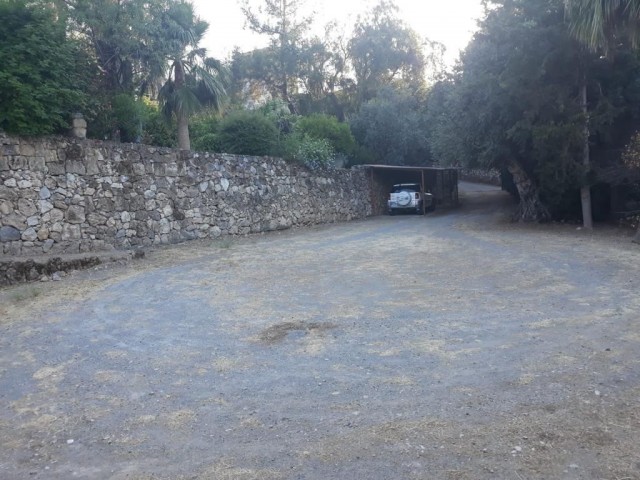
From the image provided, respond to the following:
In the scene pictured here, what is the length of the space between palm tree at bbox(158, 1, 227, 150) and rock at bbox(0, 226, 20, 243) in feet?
26.1

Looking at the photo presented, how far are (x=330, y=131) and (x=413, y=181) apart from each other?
811 centimetres

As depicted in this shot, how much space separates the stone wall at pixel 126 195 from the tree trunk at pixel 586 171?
36.6 feet

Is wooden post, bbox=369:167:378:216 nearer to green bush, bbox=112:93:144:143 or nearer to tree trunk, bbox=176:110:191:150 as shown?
tree trunk, bbox=176:110:191:150

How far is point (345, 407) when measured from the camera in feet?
16.7

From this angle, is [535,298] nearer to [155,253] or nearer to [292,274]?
[292,274]

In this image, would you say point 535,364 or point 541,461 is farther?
point 535,364

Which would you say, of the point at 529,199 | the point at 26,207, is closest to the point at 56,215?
the point at 26,207

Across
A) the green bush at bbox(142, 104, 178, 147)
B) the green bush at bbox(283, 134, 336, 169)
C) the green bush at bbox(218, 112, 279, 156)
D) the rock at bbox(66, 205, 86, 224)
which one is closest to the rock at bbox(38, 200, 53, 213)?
the rock at bbox(66, 205, 86, 224)

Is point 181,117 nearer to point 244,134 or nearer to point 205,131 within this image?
point 244,134

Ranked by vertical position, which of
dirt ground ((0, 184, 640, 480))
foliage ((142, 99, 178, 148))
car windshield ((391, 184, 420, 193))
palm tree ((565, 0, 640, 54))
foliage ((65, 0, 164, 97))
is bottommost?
dirt ground ((0, 184, 640, 480))

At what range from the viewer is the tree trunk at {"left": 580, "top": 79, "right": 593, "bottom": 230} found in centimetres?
2020

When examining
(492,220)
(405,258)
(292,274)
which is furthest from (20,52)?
(492,220)

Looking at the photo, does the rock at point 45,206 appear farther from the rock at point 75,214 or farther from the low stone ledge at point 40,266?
the low stone ledge at point 40,266

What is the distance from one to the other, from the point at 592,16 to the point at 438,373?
12.0 meters
